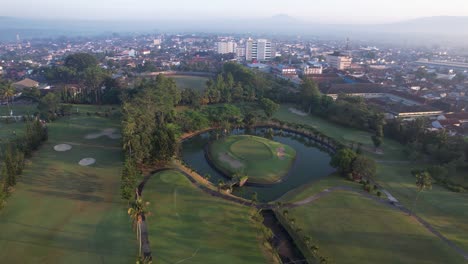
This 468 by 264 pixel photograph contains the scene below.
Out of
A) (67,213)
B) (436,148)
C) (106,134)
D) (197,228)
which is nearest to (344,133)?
(436,148)

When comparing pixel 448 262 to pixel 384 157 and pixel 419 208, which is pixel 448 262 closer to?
pixel 419 208

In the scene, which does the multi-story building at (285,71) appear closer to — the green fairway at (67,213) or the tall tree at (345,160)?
the tall tree at (345,160)

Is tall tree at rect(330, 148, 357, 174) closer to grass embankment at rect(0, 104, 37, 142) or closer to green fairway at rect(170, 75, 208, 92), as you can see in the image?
grass embankment at rect(0, 104, 37, 142)

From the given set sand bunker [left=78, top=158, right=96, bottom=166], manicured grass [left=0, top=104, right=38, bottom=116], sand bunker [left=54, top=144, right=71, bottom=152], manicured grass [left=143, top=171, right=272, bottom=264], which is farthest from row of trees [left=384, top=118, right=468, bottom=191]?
manicured grass [left=0, top=104, right=38, bottom=116]

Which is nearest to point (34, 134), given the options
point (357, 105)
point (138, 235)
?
point (138, 235)

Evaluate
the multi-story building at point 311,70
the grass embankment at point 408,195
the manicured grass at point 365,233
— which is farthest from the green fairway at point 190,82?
the manicured grass at point 365,233
